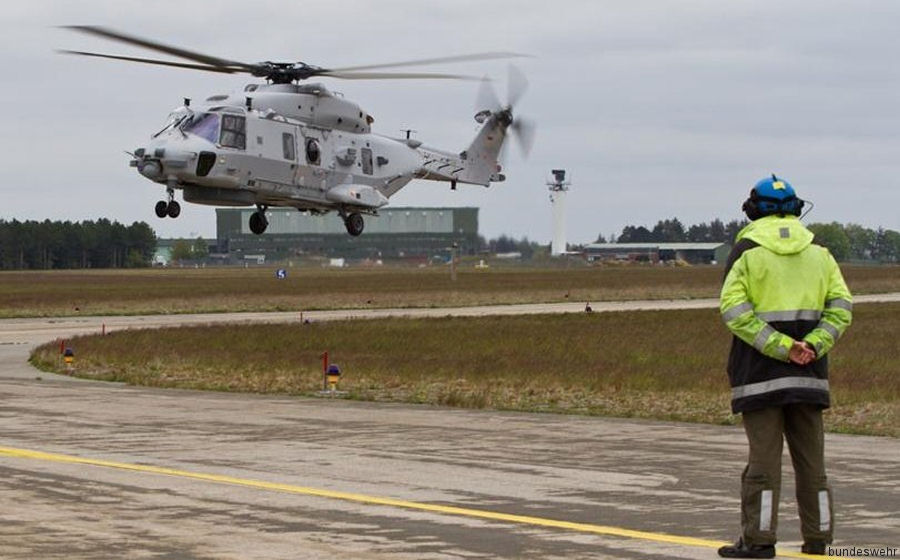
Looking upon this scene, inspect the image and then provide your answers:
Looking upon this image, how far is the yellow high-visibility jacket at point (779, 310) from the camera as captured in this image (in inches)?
387

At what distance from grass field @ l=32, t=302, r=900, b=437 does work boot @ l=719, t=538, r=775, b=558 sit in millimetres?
9201

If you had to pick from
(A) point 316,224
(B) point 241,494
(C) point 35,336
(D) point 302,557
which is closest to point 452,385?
(B) point 241,494

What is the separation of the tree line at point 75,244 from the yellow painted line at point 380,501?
168 meters

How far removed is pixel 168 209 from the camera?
42.3 meters

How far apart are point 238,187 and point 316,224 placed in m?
123

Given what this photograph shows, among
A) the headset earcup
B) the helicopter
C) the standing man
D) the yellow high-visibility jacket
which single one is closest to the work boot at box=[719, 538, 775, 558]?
the standing man

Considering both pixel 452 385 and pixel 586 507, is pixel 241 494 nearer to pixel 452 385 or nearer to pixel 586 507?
pixel 586 507

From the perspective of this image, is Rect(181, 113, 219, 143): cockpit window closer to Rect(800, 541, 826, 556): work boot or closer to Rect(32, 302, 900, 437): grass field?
Rect(32, 302, 900, 437): grass field

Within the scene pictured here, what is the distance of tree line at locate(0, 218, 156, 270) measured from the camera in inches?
7249

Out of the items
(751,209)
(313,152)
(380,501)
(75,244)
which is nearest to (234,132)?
(313,152)

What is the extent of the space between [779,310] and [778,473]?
3.22ft

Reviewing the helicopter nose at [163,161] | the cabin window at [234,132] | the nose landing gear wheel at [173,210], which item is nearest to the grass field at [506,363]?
the nose landing gear wheel at [173,210]

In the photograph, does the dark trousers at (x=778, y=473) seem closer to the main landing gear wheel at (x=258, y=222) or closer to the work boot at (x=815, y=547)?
the work boot at (x=815, y=547)

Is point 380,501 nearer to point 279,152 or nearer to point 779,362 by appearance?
point 779,362
